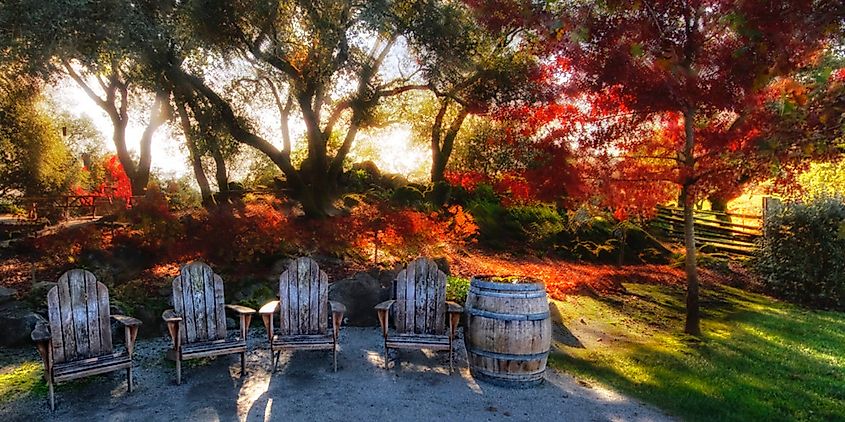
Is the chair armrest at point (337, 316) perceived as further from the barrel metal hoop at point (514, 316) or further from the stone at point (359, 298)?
the stone at point (359, 298)

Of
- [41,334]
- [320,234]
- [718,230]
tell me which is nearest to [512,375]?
[41,334]

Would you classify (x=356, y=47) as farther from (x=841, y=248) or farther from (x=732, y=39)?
(x=841, y=248)

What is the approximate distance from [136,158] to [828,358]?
26.4m

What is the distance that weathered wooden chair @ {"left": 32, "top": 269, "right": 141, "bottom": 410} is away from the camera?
367cm

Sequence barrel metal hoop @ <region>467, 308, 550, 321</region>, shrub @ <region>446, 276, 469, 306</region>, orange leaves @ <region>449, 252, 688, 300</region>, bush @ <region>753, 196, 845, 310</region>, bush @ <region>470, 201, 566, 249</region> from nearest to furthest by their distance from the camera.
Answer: barrel metal hoop @ <region>467, 308, 550, 321</region>, shrub @ <region>446, 276, 469, 306</region>, bush @ <region>753, 196, 845, 310</region>, orange leaves @ <region>449, 252, 688, 300</region>, bush @ <region>470, 201, 566, 249</region>

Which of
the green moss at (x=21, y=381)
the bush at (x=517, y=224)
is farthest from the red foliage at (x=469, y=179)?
the green moss at (x=21, y=381)

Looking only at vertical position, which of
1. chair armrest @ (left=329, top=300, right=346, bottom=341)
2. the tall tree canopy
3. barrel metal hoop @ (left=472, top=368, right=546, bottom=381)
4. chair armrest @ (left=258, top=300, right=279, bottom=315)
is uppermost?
the tall tree canopy

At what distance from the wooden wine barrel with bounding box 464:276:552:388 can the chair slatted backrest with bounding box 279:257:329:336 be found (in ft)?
5.00

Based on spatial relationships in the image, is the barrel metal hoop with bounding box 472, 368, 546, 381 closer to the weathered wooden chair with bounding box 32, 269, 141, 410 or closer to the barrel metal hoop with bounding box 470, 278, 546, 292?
the barrel metal hoop with bounding box 470, 278, 546, 292

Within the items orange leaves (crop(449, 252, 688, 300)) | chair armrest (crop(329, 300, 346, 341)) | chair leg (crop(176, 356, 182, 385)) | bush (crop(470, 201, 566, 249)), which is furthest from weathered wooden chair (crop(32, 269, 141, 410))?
bush (crop(470, 201, 566, 249))

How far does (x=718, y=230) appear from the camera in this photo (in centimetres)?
1378

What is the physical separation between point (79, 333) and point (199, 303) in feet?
2.95

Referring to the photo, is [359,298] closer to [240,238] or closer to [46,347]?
[240,238]

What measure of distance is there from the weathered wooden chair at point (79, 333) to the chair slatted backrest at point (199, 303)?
0.43 m
